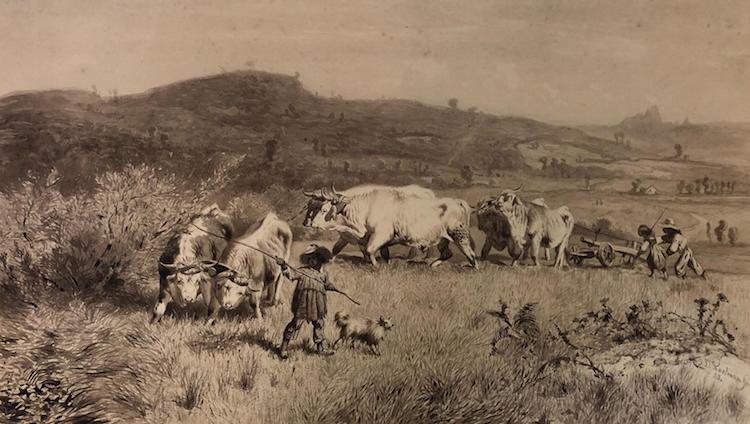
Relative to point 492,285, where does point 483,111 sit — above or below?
above

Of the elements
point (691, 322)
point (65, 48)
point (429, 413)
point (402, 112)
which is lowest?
point (429, 413)

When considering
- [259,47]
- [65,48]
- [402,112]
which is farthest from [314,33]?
[65,48]

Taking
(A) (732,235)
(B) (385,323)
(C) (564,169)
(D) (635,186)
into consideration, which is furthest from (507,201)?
(A) (732,235)

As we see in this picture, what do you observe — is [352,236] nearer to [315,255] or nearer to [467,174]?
[315,255]

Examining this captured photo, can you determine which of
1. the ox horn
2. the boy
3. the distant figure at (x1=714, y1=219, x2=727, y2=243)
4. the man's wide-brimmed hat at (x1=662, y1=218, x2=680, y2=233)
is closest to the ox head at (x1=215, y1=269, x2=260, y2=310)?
the boy

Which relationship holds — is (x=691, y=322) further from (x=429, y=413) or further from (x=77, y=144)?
(x=77, y=144)

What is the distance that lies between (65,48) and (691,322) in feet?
13.9

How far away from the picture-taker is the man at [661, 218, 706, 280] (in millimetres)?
Result: 3955

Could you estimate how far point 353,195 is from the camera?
3.89 metres

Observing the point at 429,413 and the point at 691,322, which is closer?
the point at 429,413

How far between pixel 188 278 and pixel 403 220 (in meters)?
1.34

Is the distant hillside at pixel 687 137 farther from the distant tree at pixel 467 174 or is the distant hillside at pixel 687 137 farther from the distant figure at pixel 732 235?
the distant tree at pixel 467 174

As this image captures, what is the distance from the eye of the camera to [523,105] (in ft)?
13.0

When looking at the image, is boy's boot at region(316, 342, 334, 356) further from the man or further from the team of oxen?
the man
